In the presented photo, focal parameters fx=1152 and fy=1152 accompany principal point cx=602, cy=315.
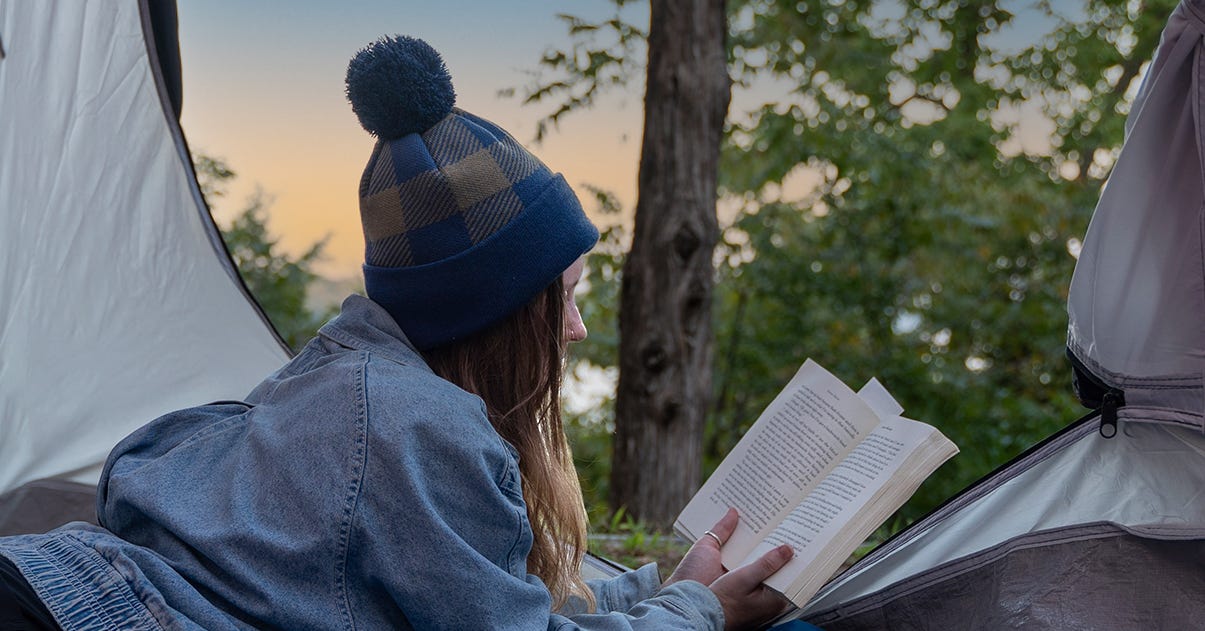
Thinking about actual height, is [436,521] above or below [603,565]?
above

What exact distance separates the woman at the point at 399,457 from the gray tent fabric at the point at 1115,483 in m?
0.54

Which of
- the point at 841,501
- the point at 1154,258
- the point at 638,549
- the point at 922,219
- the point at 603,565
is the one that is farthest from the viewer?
the point at 922,219

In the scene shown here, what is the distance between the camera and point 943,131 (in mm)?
7043

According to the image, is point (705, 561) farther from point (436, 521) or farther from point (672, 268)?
point (672, 268)

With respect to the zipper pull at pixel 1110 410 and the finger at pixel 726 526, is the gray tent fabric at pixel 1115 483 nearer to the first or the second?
the zipper pull at pixel 1110 410

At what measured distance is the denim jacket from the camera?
45.6 inches

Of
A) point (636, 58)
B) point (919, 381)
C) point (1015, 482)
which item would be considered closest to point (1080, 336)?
point (1015, 482)

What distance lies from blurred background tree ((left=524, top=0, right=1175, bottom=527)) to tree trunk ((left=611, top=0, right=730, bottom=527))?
6.03 feet

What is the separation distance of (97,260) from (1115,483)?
212 cm

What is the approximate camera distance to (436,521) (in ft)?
3.85

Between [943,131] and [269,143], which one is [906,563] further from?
[269,143]

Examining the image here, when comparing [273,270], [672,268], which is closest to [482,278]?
[672,268]

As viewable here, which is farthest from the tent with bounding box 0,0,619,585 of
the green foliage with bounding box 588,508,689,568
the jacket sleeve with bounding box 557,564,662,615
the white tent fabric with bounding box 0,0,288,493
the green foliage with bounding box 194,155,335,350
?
the green foliage with bounding box 194,155,335,350

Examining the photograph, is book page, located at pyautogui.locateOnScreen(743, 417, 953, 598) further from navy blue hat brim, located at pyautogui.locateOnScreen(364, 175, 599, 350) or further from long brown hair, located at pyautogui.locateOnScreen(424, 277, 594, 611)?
navy blue hat brim, located at pyautogui.locateOnScreen(364, 175, 599, 350)
